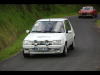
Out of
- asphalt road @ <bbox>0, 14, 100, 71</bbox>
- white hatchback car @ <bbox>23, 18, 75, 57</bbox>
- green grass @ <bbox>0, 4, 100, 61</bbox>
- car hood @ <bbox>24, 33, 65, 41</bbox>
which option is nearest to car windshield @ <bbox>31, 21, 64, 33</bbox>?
white hatchback car @ <bbox>23, 18, 75, 57</bbox>

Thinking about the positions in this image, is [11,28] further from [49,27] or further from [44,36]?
[44,36]

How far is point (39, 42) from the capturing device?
1212 centimetres

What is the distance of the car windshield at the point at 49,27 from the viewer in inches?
524

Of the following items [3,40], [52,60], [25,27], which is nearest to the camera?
[52,60]

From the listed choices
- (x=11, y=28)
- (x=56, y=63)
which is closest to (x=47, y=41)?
(x=56, y=63)

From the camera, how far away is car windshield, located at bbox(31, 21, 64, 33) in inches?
524

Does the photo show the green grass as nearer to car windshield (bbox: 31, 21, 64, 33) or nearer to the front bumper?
the front bumper

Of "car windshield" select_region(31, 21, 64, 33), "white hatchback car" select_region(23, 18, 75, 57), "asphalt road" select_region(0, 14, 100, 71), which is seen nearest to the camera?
"asphalt road" select_region(0, 14, 100, 71)

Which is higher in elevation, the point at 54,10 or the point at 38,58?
the point at 38,58

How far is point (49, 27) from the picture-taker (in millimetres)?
13445

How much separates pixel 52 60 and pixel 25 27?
12.5 metres

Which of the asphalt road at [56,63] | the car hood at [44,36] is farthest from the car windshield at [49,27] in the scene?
the asphalt road at [56,63]
